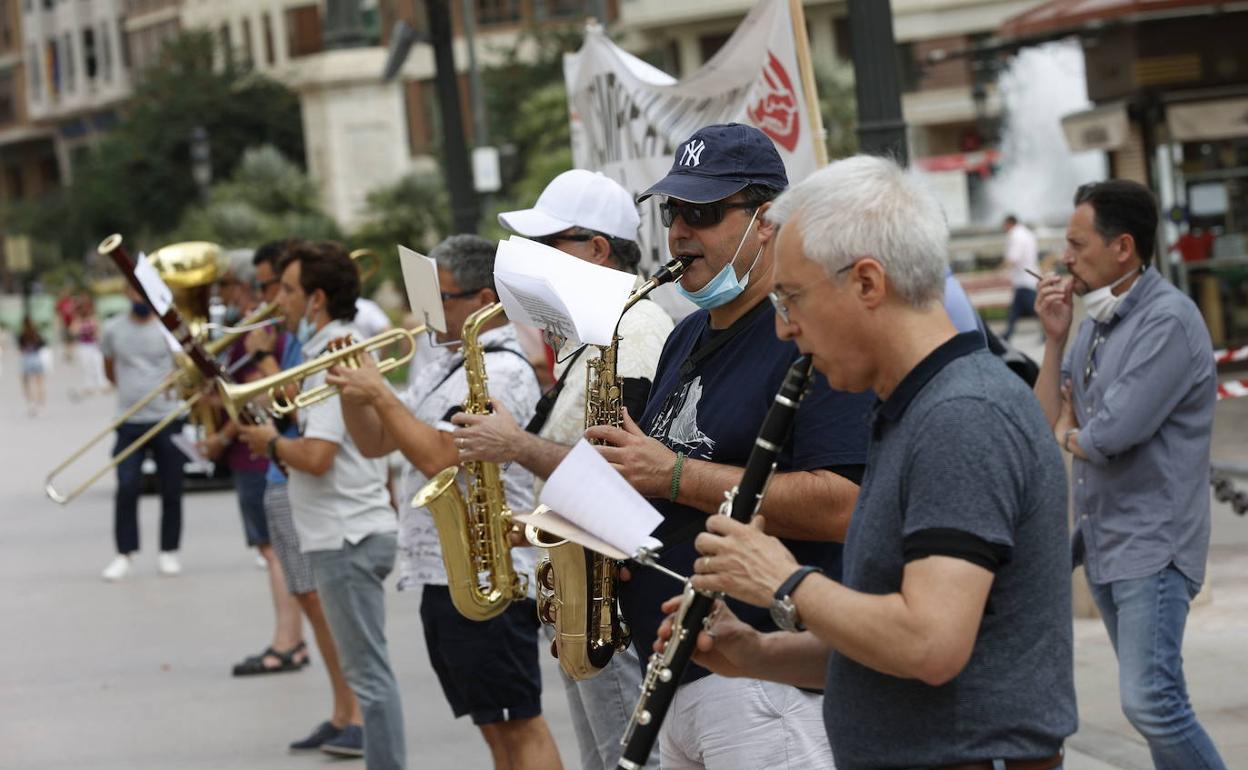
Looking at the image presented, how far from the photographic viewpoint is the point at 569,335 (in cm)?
387

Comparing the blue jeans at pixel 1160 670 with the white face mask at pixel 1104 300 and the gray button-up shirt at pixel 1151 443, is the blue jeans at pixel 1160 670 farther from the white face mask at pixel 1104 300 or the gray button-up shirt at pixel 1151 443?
the white face mask at pixel 1104 300

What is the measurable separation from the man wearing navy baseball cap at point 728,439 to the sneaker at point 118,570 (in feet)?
30.5

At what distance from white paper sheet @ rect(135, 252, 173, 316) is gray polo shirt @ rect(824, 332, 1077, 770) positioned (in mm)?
4353

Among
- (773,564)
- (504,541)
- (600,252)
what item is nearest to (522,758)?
(504,541)

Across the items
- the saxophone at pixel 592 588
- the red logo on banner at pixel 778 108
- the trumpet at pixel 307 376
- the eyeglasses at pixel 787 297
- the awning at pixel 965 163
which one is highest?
the awning at pixel 965 163

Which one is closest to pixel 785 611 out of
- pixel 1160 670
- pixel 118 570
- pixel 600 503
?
pixel 600 503

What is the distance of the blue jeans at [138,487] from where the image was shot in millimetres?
12039

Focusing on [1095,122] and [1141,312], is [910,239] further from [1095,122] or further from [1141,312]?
[1095,122]

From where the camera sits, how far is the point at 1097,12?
15.5 m

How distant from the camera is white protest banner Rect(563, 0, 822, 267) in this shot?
22.8 feet

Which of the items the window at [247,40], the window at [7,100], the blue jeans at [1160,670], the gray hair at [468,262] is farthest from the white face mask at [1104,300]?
the window at [7,100]

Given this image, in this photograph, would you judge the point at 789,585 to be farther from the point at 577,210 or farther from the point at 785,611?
the point at 577,210

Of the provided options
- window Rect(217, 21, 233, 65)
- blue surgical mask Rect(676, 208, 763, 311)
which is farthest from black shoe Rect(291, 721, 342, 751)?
window Rect(217, 21, 233, 65)

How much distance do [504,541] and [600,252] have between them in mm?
850
